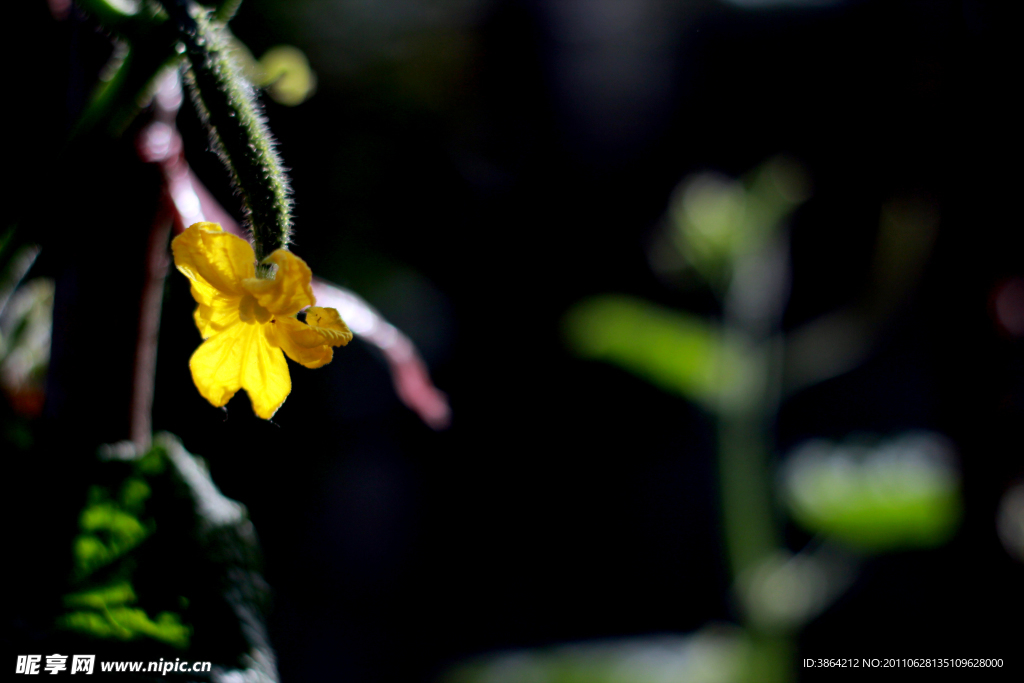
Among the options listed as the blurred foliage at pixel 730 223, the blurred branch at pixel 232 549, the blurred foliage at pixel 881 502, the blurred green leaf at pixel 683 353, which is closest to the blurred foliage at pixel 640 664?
the blurred foliage at pixel 881 502

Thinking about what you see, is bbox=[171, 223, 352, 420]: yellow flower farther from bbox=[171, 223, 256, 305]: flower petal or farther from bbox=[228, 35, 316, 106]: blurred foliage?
bbox=[228, 35, 316, 106]: blurred foliage

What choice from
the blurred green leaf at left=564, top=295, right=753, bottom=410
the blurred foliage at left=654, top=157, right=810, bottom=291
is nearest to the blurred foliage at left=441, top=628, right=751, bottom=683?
the blurred green leaf at left=564, top=295, right=753, bottom=410

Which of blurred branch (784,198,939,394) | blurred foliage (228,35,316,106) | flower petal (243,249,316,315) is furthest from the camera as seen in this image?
blurred branch (784,198,939,394)

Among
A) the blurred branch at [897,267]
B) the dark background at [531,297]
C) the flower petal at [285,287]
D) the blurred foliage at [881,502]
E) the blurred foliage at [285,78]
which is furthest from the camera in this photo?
the dark background at [531,297]

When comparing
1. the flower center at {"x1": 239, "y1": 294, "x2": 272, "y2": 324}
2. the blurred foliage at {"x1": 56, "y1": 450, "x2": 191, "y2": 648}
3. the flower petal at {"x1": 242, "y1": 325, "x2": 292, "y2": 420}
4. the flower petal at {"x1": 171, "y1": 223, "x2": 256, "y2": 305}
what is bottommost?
the blurred foliage at {"x1": 56, "y1": 450, "x2": 191, "y2": 648}

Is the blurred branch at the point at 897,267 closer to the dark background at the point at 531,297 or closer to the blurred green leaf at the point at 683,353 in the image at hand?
the blurred green leaf at the point at 683,353

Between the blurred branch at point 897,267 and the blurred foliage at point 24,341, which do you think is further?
the blurred branch at point 897,267

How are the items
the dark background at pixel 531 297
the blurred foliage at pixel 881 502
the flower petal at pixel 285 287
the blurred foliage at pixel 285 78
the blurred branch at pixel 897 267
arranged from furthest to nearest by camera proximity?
the dark background at pixel 531 297
the blurred branch at pixel 897 267
the blurred foliage at pixel 881 502
the blurred foliage at pixel 285 78
the flower petal at pixel 285 287

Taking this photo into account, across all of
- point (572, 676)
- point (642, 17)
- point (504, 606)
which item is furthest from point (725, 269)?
point (642, 17)

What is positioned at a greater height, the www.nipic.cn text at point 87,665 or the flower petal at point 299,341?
the flower petal at point 299,341
